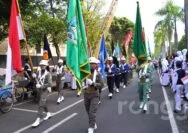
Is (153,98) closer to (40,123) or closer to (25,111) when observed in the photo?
(25,111)

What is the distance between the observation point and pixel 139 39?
15000 millimetres

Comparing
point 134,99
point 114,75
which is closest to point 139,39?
point 134,99

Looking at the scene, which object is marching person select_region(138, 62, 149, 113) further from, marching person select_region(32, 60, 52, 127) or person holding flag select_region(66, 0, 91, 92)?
marching person select_region(32, 60, 52, 127)

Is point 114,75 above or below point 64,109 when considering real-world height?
above

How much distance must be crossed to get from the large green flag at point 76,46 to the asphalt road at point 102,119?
148cm

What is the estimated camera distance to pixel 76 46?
36.7 feet

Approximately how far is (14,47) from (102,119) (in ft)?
11.8

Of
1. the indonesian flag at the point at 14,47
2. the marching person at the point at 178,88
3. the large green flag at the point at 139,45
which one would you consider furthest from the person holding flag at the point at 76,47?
the large green flag at the point at 139,45

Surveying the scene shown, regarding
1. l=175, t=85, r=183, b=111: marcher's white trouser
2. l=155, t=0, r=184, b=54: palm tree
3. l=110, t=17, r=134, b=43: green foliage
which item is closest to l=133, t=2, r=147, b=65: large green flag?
l=175, t=85, r=183, b=111: marcher's white trouser

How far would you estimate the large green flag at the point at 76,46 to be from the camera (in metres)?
10.7

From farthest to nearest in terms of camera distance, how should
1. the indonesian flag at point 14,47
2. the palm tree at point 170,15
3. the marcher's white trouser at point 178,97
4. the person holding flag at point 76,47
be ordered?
the palm tree at point 170,15
the marcher's white trouser at point 178,97
the indonesian flag at point 14,47
the person holding flag at point 76,47

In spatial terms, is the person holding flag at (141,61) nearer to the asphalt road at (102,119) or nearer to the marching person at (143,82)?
the marching person at (143,82)

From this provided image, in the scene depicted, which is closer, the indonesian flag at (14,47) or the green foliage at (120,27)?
the indonesian flag at (14,47)

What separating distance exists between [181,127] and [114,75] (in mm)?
9093
